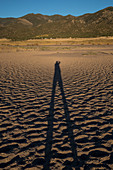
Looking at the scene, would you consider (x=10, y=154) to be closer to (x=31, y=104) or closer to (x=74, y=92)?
(x=31, y=104)

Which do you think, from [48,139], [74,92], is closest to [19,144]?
[48,139]

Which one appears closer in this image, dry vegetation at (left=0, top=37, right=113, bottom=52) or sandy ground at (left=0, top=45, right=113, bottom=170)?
sandy ground at (left=0, top=45, right=113, bottom=170)

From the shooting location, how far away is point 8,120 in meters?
4.28

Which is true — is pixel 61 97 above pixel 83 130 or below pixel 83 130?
above

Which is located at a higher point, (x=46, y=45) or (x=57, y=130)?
(x=46, y=45)

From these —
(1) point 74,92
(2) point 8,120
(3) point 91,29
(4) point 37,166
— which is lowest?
(4) point 37,166

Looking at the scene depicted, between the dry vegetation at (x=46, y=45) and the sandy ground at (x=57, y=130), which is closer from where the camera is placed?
the sandy ground at (x=57, y=130)

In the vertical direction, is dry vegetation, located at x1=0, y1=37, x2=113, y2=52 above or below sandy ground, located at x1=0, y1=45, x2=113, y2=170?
above

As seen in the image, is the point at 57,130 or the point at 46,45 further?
the point at 46,45

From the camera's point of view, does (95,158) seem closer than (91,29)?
Yes

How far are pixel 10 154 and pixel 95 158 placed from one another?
187 centimetres

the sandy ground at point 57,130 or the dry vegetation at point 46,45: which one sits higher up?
the dry vegetation at point 46,45

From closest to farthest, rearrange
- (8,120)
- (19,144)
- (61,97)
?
1. (19,144)
2. (8,120)
3. (61,97)

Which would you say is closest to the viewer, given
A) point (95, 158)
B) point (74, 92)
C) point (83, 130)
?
point (95, 158)
